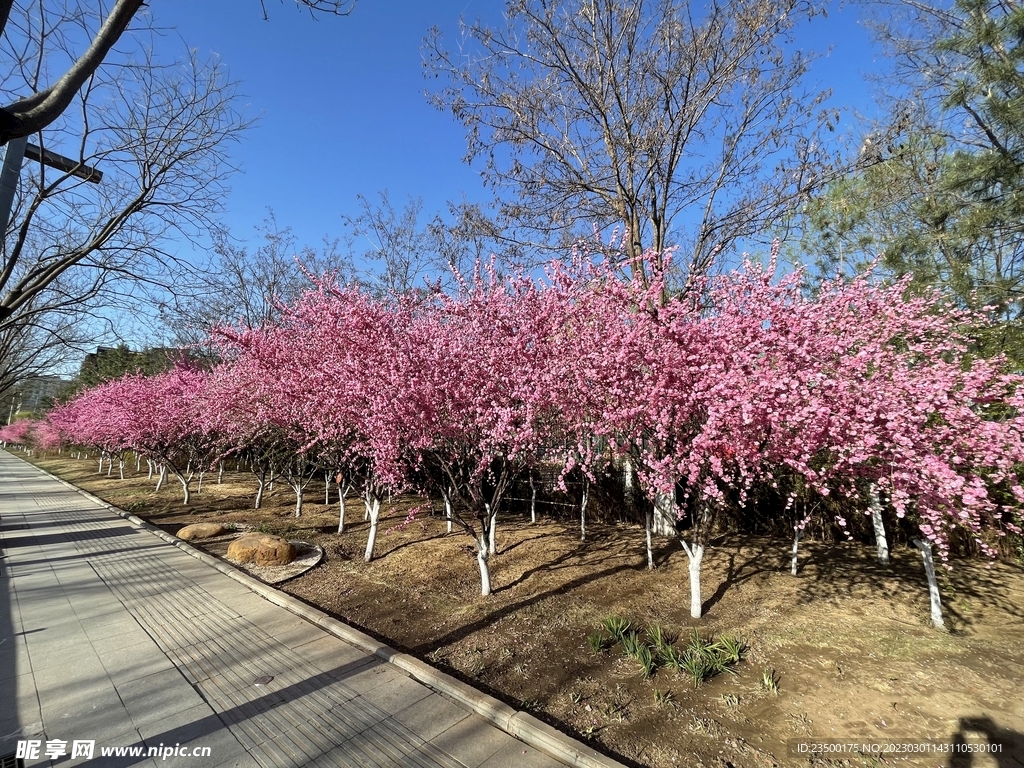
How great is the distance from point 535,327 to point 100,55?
413cm

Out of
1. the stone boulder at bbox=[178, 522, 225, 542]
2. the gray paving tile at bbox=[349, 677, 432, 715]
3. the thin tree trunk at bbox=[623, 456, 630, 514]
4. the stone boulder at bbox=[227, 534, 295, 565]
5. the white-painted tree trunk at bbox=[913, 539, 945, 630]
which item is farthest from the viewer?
the thin tree trunk at bbox=[623, 456, 630, 514]

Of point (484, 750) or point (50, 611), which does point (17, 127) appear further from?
point (50, 611)

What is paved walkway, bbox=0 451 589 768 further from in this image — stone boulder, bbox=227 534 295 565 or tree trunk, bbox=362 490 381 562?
tree trunk, bbox=362 490 381 562

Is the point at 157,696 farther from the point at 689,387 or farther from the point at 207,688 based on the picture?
the point at 689,387

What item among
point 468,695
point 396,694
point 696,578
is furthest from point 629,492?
point 396,694

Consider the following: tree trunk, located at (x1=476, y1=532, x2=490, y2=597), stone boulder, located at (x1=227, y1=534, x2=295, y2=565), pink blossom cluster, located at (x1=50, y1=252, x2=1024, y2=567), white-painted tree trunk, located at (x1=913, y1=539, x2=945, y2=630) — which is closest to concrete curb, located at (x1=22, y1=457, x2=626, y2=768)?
stone boulder, located at (x1=227, y1=534, x2=295, y2=565)

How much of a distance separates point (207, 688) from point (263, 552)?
399 cm

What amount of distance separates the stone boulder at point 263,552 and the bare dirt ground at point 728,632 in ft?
2.47

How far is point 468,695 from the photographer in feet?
12.0

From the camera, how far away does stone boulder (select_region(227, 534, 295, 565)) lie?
7.54 metres

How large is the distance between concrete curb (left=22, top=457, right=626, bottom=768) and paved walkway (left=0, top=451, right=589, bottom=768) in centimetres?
7

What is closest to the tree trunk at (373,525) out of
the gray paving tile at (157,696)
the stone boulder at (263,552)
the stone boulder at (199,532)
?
the stone boulder at (263,552)

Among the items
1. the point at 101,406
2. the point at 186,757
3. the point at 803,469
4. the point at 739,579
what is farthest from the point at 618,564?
the point at 101,406

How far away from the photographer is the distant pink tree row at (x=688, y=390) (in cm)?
377
